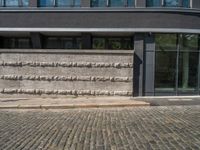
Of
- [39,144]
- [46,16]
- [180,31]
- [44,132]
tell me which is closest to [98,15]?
[46,16]

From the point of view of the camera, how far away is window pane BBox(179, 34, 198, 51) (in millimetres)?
23984

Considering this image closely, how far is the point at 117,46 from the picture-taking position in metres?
26.0

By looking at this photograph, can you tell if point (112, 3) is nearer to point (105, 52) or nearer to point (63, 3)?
point (63, 3)

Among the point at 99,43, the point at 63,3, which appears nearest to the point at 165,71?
the point at 99,43

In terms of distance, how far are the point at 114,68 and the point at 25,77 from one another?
5.20 m

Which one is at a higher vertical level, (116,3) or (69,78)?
(116,3)

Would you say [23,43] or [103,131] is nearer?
[103,131]

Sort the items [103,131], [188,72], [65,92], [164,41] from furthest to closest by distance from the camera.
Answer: [188,72] → [164,41] → [65,92] → [103,131]

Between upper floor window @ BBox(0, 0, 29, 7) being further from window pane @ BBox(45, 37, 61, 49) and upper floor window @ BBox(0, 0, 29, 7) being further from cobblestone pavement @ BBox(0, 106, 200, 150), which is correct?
cobblestone pavement @ BBox(0, 106, 200, 150)

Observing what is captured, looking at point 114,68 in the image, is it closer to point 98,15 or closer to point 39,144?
point 98,15

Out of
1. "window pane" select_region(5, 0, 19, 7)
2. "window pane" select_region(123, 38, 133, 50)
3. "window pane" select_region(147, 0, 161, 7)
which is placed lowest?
"window pane" select_region(123, 38, 133, 50)

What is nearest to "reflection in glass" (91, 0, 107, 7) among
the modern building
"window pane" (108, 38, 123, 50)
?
the modern building

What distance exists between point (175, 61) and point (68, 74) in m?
6.45

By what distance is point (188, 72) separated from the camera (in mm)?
24203
